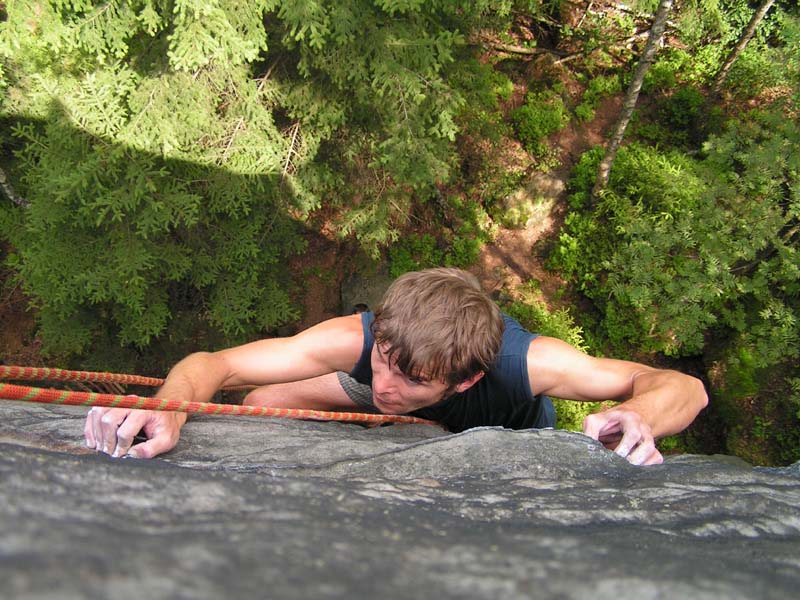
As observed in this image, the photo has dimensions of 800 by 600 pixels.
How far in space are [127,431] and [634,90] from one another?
7.86 meters

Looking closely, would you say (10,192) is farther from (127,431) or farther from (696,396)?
(696,396)

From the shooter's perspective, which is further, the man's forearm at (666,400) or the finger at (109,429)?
the man's forearm at (666,400)

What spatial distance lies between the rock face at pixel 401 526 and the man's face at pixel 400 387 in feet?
2.57

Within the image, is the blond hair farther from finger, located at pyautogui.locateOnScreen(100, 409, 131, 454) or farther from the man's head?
finger, located at pyautogui.locateOnScreen(100, 409, 131, 454)

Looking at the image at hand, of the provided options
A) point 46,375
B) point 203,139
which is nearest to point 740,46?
point 203,139

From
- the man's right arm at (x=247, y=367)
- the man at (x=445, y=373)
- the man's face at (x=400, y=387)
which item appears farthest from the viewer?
the man's face at (x=400, y=387)

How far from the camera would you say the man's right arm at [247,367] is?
187 centimetres

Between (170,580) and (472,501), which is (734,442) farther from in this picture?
(170,580)

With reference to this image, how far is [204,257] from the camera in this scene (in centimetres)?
691

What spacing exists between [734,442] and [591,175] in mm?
4706

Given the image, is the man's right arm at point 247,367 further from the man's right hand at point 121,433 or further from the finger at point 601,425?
the finger at point 601,425

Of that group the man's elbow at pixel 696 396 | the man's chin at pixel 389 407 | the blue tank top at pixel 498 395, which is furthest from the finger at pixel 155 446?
the man's elbow at pixel 696 396

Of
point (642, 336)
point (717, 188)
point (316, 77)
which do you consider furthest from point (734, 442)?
point (316, 77)

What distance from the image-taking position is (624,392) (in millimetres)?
2938
